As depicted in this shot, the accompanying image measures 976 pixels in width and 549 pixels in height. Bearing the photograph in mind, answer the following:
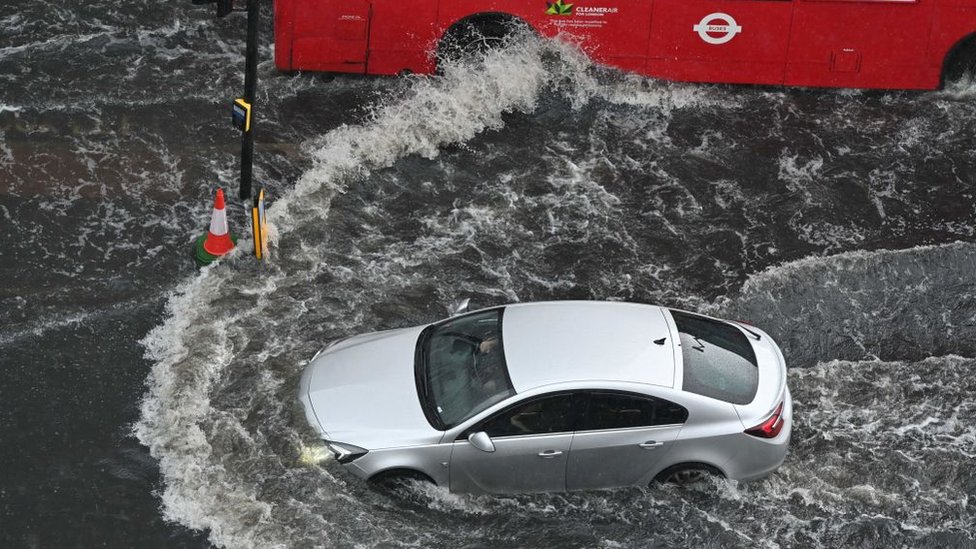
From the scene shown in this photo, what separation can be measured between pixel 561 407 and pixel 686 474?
1217 mm

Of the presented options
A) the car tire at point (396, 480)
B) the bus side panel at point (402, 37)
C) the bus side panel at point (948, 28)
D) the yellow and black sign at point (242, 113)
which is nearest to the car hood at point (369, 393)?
the car tire at point (396, 480)

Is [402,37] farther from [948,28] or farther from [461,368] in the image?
[948,28]

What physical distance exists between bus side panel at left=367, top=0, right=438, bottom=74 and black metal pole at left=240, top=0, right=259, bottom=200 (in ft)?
8.27

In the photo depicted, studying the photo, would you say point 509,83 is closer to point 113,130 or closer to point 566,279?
point 566,279

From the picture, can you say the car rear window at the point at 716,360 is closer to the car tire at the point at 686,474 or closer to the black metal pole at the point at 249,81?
the car tire at the point at 686,474

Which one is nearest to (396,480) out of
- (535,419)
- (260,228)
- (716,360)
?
(535,419)

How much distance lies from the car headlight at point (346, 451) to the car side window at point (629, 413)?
1645 mm

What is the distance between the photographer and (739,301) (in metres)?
10.8

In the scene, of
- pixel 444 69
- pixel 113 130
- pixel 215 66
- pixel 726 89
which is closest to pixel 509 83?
pixel 444 69

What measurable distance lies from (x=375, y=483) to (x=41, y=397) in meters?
3.15

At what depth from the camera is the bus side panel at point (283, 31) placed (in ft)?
41.8

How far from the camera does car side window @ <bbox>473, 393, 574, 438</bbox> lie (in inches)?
318

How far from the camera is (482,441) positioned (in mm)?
7953

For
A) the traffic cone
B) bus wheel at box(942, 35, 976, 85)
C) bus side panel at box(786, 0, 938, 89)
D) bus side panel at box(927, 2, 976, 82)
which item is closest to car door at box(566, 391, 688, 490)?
the traffic cone
